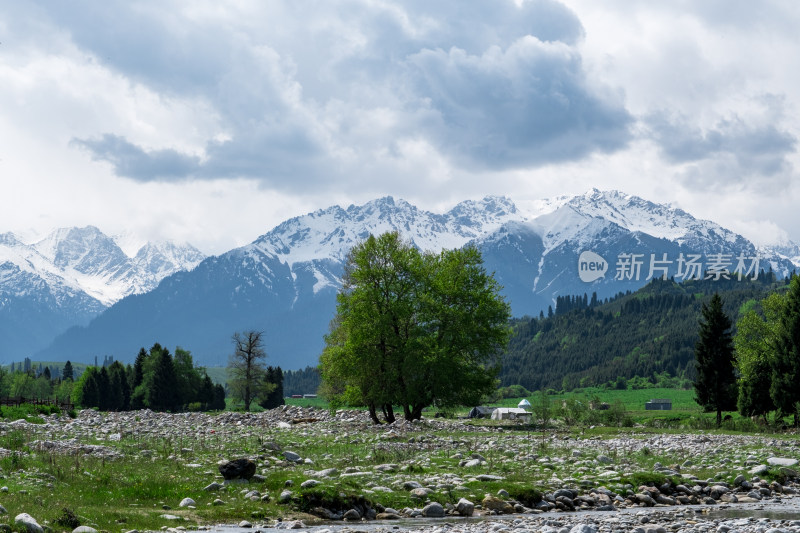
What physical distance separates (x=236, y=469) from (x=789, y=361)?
52.5 meters

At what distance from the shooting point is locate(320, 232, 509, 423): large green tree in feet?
195

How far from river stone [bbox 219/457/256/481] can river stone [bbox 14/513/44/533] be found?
881 centimetres

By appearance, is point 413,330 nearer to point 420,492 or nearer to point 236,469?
point 236,469

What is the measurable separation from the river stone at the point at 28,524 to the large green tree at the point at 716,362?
69.6 metres

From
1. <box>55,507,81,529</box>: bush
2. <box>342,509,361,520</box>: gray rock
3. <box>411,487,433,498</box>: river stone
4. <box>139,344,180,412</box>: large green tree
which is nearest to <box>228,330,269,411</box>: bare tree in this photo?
<box>139,344,180,412</box>: large green tree

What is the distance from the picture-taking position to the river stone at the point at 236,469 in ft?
86.1

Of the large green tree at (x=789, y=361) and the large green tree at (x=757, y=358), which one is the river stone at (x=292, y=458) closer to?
the large green tree at (x=789, y=361)

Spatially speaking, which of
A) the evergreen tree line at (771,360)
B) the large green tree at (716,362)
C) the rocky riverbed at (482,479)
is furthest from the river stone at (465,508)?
the large green tree at (716,362)

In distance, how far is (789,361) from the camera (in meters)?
63.6

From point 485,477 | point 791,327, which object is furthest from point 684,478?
point 791,327

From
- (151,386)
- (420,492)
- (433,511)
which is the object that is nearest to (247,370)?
(151,386)

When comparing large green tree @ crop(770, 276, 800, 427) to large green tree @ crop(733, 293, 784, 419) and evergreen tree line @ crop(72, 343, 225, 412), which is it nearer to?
large green tree @ crop(733, 293, 784, 419)

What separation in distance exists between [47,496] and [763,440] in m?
40.3

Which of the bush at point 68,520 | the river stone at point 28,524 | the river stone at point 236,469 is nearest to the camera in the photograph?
the river stone at point 28,524
